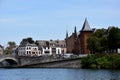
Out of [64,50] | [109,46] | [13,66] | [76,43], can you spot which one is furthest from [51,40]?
[109,46]

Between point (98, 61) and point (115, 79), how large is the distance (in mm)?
43716

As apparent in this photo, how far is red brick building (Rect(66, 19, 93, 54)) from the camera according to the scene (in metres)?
145

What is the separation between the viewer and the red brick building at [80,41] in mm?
144625

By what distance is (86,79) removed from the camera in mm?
57719

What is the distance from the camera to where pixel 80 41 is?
155 meters

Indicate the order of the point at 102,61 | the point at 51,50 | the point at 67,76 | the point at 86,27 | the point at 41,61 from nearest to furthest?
1. the point at 67,76
2. the point at 102,61
3. the point at 41,61
4. the point at 86,27
5. the point at 51,50

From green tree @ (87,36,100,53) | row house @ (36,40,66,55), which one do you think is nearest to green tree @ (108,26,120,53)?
green tree @ (87,36,100,53)

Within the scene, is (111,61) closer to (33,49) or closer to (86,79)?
(86,79)

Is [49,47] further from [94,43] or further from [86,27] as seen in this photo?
[94,43]

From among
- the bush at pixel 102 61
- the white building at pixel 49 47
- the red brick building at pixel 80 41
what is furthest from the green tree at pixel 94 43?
the white building at pixel 49 47

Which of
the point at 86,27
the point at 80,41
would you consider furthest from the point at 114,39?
the point at 80,41

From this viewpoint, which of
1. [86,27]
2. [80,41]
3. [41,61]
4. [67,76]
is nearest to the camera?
[67,76]

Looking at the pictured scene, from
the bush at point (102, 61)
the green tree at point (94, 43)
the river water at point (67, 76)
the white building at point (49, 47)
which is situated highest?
the white building at point (49, 47)

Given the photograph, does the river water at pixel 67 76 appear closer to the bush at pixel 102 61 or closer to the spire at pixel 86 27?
the bush at pixel 102 61
